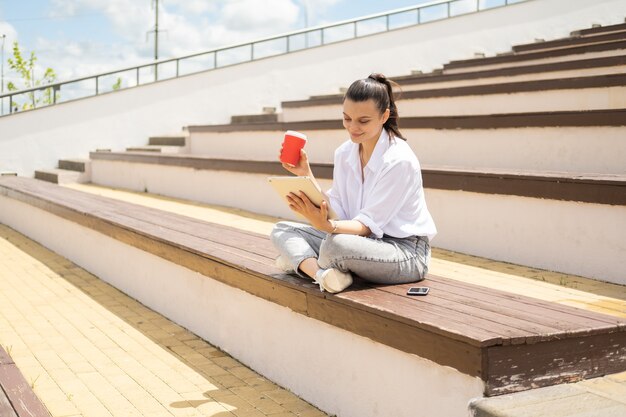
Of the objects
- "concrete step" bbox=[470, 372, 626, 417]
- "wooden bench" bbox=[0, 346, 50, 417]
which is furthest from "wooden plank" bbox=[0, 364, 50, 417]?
"concrete step" bbox=[470, 372, 626, 417]

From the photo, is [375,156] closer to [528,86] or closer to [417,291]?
[417,291]

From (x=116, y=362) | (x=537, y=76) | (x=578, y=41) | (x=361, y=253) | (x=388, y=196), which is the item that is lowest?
(x=116, y=362)

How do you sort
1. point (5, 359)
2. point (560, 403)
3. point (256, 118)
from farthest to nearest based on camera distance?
point (256, 118) → point (5, 359) → point (560, 403)

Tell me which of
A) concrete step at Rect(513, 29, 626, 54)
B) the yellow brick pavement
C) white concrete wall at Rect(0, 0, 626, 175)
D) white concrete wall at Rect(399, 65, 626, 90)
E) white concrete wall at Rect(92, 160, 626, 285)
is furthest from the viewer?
white concrete wall at Rect(0, 0, 626, 175)

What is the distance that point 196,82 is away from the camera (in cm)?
1206

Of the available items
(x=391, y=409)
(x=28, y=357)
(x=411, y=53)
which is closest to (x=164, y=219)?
(x=28, y=357)

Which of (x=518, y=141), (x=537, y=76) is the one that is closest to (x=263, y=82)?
(x=537, y=76)

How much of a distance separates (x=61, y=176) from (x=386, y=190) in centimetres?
813

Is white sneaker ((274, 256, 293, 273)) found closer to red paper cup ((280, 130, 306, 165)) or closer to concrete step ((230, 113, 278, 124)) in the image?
red paper cup ((280, 130, 306, 165))

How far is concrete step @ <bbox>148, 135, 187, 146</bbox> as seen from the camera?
10.9 meters

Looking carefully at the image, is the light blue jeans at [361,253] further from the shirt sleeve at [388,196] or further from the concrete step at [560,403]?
the concrete step at [560,403]

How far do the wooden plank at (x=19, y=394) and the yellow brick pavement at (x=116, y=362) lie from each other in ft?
0.45

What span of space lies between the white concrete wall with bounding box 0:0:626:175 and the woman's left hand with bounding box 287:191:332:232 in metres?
9.14

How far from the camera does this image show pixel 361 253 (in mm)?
3047
